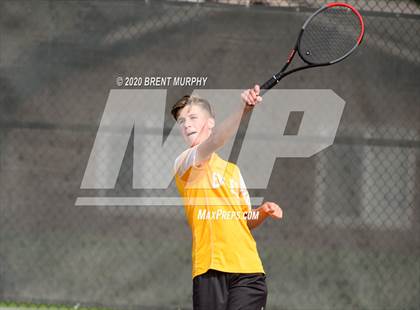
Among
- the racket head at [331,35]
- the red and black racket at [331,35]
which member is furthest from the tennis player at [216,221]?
the racket head at [331,35]

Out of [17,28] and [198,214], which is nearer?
[198,214]

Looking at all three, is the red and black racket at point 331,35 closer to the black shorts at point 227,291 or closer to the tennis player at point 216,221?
the tennis player at point 216,221

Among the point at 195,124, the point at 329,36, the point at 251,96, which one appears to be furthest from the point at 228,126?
the point at 329,36

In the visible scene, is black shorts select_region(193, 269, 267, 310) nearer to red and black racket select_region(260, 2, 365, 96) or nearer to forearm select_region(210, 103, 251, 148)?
forearm select_region(210, 103, 251, 148)

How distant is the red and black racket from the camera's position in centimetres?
433

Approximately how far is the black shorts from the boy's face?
0.59 metres

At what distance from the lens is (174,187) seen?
534cm

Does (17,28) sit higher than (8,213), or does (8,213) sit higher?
(17,28)

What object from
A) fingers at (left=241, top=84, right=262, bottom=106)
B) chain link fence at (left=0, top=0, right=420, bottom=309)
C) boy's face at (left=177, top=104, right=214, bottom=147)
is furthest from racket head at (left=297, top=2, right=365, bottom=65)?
fingers at (left=241, top=84, right=262, bottom=106)

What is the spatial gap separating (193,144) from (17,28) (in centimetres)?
220

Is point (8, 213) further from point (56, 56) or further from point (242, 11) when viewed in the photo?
point (242, 11)

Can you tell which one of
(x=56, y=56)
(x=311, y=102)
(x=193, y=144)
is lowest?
(x=193, y=144)

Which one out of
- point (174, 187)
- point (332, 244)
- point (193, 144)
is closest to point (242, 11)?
point (174, 187)

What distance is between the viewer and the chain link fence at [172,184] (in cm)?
527
